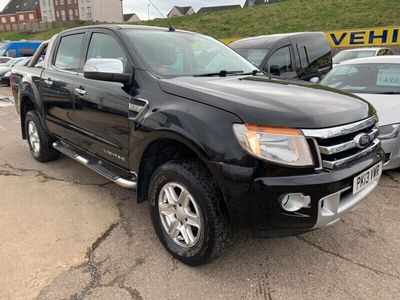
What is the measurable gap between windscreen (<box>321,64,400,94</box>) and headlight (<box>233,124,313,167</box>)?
3.28m

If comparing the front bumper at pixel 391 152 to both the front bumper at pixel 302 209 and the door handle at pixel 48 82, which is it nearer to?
the front bumper at pixel 302 209

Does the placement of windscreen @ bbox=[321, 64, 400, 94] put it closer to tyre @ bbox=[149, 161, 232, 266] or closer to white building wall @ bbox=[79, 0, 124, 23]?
tyre @ bbox=[149, 161, 232, 266]

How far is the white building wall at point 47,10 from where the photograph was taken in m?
78.7

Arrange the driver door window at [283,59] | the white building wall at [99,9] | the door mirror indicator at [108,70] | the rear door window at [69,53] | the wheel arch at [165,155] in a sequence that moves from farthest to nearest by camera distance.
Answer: the white building wall at [99,9] → the driver door window at [283,59] → the rear door window at [69,53] → the door mirror indicator at [108,70] → the wheel arch at [165,155]

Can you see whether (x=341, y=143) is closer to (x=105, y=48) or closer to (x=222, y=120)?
(x=222, y=120)

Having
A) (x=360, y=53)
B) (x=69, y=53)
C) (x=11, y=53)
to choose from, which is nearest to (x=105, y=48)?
(x=69, y=53)

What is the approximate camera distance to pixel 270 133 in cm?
217

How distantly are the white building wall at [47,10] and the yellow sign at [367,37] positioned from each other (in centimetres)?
7568

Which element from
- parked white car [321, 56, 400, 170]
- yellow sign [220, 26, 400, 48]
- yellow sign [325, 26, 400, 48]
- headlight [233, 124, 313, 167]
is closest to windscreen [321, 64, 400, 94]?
parked white car [321, 56, 400, 170]

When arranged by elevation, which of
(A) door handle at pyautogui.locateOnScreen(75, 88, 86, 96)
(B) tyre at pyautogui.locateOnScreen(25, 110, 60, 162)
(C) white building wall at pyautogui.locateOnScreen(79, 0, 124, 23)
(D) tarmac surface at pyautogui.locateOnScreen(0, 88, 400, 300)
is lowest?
(D) tarmac surface at pyautogui.locateOnScreen(0, 88, 400, 300)

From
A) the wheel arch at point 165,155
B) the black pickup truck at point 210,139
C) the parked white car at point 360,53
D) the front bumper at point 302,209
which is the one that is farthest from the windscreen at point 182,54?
the parked white car at point 360,53

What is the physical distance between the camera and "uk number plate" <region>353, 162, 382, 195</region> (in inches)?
94.9

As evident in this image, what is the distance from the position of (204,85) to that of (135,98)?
59 centimetres

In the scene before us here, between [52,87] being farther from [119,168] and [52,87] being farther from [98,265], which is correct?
[98,265]
